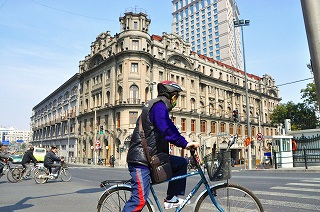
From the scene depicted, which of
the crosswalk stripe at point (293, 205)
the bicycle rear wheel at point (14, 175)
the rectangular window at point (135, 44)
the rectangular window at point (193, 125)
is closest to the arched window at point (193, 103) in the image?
the rectangular window at point (193, 125)

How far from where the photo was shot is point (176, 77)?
4406 centimetres

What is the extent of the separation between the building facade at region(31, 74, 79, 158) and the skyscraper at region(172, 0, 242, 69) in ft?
164

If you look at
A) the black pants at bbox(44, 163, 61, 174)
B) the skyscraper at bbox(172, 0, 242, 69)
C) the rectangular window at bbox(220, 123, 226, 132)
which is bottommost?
the black pants at bbox(44, 163, 61, 174)

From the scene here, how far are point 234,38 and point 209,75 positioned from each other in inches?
2004

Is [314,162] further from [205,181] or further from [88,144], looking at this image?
[88,144]

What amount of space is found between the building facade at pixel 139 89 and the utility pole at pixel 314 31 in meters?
27.8

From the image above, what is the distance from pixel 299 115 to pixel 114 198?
52.3 metres

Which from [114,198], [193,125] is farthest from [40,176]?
[193,125]

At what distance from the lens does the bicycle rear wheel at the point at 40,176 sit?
11305 millimetres

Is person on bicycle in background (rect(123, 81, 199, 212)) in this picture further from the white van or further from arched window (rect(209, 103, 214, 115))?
arched window (rect(209, 103, 214, 115))

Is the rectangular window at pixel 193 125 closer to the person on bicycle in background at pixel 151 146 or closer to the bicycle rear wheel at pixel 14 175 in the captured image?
the bicycle rear wheel at pixel 14 175

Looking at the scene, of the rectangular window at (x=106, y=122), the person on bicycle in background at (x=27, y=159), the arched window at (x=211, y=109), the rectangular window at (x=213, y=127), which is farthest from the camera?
the arched window at (x=211, y=109)

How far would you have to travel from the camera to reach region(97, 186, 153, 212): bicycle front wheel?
3.53 meters

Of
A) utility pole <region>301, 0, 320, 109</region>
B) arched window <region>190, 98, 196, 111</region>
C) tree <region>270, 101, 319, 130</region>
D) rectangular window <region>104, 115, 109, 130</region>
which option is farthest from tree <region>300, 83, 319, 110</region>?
utility pole <region>301, 0, 320, 109</region>
